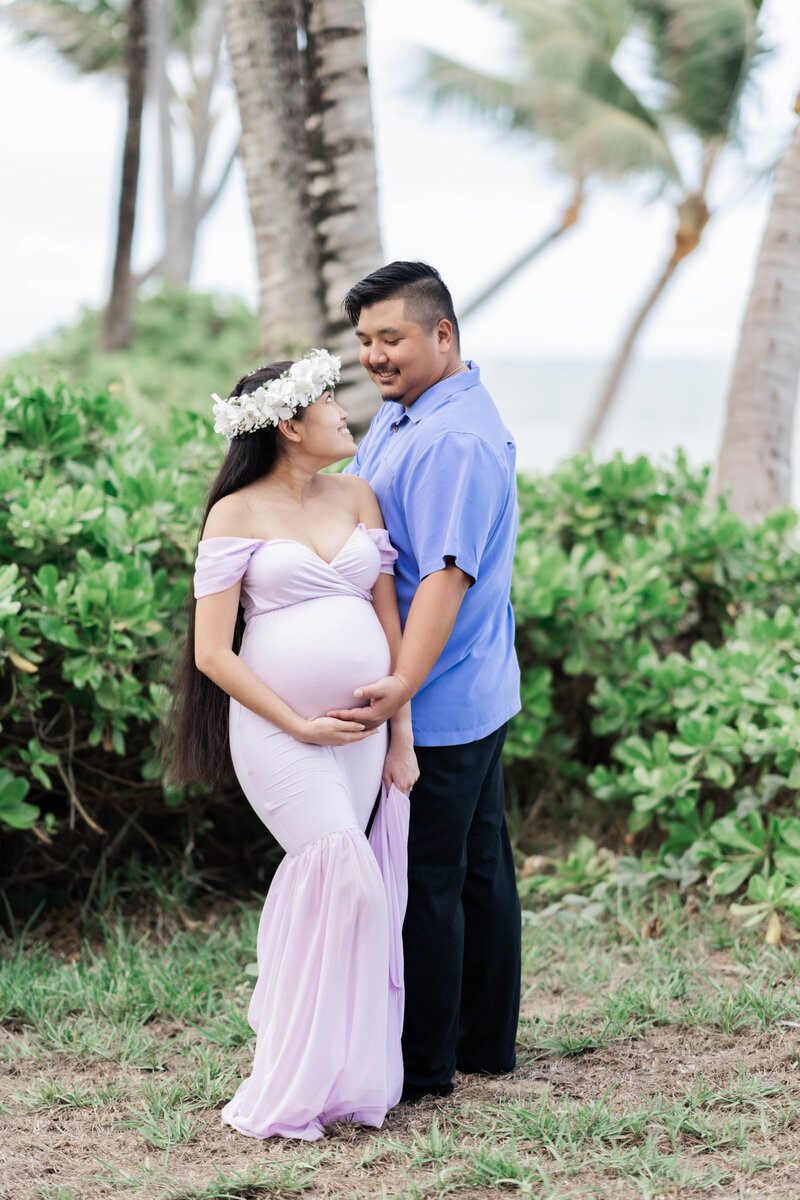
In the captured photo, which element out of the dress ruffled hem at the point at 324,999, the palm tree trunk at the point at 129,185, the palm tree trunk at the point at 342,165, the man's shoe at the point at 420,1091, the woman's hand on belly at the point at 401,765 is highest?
the palm tree trunk at the point at 129,185

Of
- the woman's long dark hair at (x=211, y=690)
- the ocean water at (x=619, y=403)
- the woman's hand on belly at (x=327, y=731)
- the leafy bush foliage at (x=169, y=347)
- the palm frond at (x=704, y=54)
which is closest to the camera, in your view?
the woman's hand on belly at (x=327, y=731)

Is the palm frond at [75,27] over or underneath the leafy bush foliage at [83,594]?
over

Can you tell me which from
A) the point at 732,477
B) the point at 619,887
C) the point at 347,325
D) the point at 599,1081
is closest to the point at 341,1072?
the point at 599,1081

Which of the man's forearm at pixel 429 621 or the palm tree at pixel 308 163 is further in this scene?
the palm tree at pixel 308 163

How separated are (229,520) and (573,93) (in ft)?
63.0

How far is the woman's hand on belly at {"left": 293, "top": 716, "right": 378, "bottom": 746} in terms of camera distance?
2771 millimetres

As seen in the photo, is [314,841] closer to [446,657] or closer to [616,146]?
[446,657]

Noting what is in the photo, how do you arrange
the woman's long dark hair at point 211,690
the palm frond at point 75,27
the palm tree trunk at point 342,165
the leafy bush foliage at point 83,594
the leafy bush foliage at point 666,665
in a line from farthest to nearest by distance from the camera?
the palm frond at point 75,27, the palm tree trunk at point 342,165, the leafy bush foliage at point 666,665, the leafy bush foliage at point 83,594, the woman's long dark hair at point 211,690

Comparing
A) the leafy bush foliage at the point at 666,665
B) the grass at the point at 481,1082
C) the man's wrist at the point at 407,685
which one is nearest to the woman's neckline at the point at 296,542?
the man's wrist at the point at 407,685

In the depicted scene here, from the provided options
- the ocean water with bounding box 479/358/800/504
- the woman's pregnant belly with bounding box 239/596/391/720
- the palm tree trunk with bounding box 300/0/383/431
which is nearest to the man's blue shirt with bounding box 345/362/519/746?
the woman's pregnant belly with bounding box 239/596/391/720

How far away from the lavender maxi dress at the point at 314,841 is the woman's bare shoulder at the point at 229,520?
0.04 meters

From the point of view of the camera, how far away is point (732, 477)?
6.14 m

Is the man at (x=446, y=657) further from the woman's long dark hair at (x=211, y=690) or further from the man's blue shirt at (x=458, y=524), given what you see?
the woman's long dark hair at (x=211, y=690)

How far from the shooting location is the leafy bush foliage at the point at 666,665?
4.24 metres
